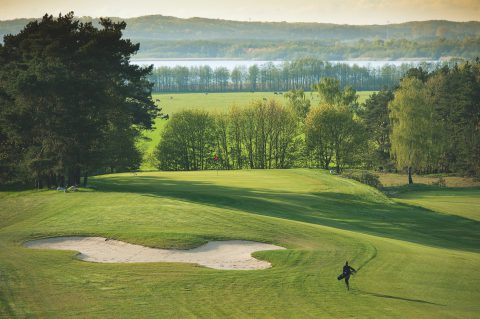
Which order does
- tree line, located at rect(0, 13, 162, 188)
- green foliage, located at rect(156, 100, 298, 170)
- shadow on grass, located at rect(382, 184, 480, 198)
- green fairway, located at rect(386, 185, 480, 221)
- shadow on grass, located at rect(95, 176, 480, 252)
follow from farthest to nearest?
green foliage, located at rect(156, 100, 298, 170) → shadow on grass, located at rect(382, 184, 480, 198) → green fairway, located at rect(386, 185, 480, 221) → tree line, located at rect(0, 13, 162, 188) → shadow on grass, located at rect(95, 176, 480, 252)

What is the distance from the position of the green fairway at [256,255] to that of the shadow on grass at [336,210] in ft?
0.50

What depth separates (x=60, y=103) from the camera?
58.4 meters

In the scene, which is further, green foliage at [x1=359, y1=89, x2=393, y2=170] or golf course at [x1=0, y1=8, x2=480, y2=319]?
green foliage at [x1=359, y1=89, x2=393, y2=170]

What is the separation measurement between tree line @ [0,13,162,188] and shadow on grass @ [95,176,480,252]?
4631 millimetres

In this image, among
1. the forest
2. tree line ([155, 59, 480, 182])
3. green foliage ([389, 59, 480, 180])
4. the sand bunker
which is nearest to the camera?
the sand bunker

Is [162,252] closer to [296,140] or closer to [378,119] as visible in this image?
[296,140]

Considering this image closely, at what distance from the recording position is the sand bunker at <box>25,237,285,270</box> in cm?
3397

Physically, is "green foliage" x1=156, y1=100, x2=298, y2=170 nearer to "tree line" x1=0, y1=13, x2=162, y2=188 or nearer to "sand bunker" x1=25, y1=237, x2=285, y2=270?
"tree line" x1=0, y1=13, x2=162, y2=188

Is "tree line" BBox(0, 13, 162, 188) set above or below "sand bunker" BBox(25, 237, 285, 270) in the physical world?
above

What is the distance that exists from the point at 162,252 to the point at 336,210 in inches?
977

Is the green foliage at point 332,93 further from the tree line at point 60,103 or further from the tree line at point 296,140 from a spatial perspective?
the tree line at point 60,103

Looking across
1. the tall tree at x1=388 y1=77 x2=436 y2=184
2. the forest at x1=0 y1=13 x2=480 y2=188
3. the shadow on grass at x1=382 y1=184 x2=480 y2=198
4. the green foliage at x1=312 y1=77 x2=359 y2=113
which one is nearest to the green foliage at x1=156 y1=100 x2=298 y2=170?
the forest at x1=0 y1=13 x2=480 y2=188

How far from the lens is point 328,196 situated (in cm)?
6300

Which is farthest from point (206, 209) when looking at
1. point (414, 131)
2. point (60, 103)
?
point (414, 131)
